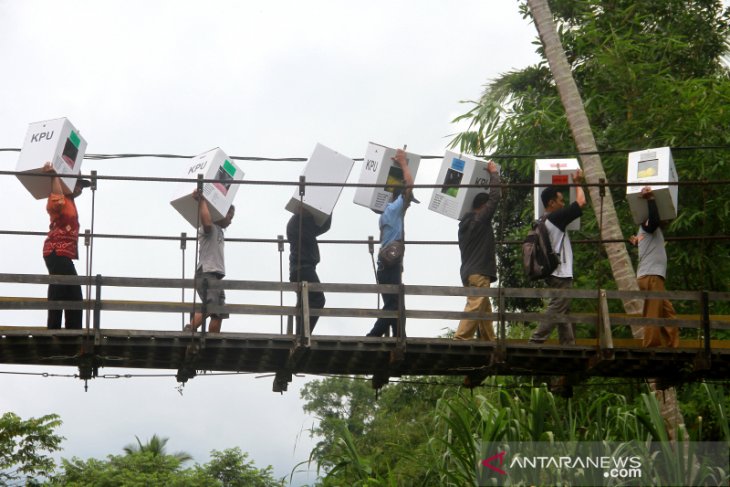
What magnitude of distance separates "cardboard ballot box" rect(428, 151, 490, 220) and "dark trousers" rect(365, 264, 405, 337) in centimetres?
81

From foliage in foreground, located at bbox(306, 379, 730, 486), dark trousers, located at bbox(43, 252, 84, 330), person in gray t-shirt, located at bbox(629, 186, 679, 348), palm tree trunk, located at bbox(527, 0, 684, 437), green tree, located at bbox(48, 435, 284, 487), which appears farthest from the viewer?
green tree, located at bbox(48, 435, 284, 487)

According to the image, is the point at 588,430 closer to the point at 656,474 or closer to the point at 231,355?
the point at 656,474

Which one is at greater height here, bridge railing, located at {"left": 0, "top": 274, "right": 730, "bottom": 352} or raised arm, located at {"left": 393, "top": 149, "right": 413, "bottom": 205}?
raised arm, located at {"left": 393, "top": 149, "right": 413, "bottom": 205}

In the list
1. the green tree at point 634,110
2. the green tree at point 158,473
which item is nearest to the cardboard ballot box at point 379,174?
the green tree at point 634,110

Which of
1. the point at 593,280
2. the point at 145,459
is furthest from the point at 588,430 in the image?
the point at 145,459

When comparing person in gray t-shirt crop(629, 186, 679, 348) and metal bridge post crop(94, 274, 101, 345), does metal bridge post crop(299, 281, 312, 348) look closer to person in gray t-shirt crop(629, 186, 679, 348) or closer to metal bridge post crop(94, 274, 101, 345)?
metal bridge post crop(94, 274, 101, 345)

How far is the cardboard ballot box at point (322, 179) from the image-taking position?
12.6 m

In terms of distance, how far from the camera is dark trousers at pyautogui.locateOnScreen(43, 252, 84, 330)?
39.0 ft

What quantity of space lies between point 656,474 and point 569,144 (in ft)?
32.3

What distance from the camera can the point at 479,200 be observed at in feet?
41.7

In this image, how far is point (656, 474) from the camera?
36.3ft

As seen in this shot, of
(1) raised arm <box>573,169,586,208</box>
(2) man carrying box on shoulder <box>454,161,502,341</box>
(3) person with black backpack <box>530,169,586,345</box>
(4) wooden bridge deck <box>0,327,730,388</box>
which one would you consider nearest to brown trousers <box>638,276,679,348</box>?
(4) wooden bridge deck <box>0,327,730,388</box>

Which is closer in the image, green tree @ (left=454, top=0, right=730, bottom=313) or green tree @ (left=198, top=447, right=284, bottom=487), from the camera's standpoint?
green tree @ (left=454, top=0, right=730, bottom=313)

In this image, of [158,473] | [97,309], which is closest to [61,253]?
[97,309]
